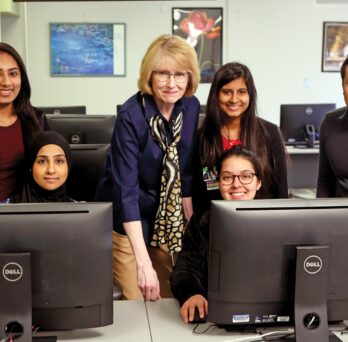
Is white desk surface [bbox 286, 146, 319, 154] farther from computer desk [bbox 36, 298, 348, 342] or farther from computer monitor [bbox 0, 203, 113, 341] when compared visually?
computer monitor [bbox 0, 203, 113, 341]

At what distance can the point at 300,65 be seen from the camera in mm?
6984

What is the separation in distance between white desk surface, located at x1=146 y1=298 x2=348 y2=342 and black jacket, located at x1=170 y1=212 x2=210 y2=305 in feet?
0.21

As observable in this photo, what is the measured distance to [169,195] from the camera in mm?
2211

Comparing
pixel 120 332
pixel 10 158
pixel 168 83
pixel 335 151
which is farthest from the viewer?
pixel 335 151

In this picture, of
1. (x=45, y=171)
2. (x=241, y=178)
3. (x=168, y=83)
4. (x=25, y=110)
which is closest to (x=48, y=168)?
(x=45, y=171)

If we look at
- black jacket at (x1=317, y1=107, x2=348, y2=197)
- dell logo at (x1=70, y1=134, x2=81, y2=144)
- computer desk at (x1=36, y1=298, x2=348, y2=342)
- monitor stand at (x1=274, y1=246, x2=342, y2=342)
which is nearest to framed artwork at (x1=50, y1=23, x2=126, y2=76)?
dell logo at (x1=70, y1=134, x2=81, y2=144)

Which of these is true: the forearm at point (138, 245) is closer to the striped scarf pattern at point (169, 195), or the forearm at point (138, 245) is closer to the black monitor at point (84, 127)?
the striped scarf pattern at point (169, 195)

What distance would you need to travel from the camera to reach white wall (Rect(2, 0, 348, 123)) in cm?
666

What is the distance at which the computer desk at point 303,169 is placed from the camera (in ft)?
15.1

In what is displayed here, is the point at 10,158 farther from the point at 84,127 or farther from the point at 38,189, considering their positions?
the point at 84,127

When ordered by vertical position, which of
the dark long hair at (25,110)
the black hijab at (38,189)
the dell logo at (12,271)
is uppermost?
the dark long hair at (25,110)

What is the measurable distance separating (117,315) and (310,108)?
11.5ft

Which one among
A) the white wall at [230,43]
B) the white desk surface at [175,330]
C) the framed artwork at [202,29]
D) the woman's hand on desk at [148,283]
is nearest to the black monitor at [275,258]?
the white desk surface at [175,330]

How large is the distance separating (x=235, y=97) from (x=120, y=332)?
3.67 feet
